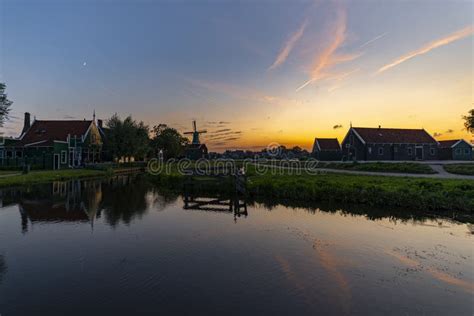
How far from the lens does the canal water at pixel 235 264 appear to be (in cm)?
552

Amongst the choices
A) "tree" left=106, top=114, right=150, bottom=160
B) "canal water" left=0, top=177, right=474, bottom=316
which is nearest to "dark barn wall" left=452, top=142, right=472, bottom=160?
"canal water" left=0, top=177, right=474, bottom=316

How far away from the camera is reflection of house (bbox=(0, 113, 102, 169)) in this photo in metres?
37.1

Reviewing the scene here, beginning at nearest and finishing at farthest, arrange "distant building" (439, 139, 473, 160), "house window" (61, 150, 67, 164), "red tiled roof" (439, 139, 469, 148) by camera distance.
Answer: "house window" (61, 150, 67, 164) → "distant building" (439, 139, 473, 160) → "red tiled roof" (439, 139, 469, 148)

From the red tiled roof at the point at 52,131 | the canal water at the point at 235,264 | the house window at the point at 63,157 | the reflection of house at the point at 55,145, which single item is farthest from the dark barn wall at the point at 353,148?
the house window at the point at 63,157

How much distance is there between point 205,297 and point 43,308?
3.11 meters

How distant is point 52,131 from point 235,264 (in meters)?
45.4

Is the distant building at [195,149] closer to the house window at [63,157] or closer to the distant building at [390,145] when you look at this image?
the house window at [63,157]

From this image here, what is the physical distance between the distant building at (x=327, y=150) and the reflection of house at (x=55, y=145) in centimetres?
4129

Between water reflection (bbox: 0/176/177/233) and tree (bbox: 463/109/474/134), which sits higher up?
tree (bbox: 463/109/474/134)

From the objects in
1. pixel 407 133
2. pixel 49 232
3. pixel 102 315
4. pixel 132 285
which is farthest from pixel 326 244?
pixel 407 133

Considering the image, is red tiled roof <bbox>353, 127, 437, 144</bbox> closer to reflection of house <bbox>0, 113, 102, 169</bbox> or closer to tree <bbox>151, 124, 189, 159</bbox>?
tree <bbox>151, 124, 189, 159</bbox>

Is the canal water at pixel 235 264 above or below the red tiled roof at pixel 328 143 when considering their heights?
below

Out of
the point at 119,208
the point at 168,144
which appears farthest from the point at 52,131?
the point at 119,208

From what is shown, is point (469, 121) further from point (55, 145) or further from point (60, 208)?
point (55, 145)
